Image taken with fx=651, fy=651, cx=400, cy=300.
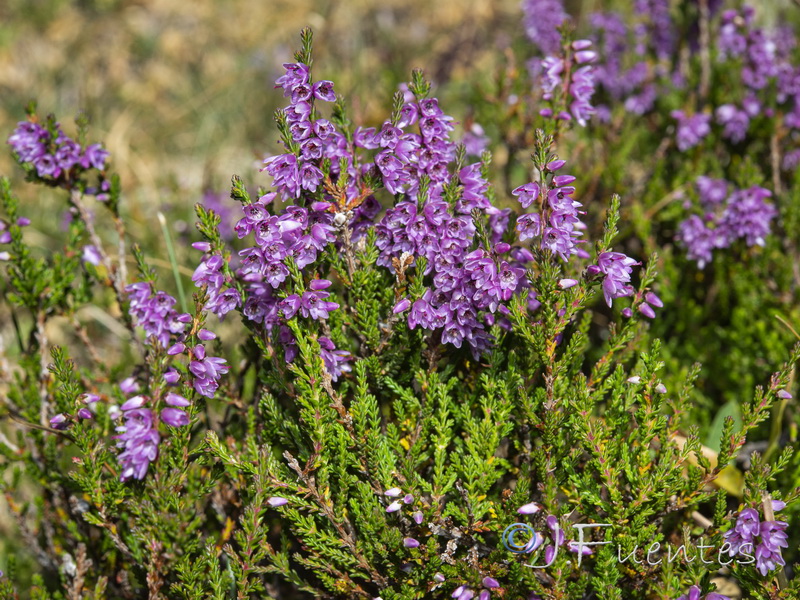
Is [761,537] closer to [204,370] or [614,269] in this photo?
[614,269]

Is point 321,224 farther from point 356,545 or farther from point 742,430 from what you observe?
point 742,430

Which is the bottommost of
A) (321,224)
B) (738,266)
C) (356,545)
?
(356,545)

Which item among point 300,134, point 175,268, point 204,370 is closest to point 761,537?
point 204,370

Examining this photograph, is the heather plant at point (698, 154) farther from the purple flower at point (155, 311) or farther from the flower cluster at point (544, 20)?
the purple flower at point (155, 311)

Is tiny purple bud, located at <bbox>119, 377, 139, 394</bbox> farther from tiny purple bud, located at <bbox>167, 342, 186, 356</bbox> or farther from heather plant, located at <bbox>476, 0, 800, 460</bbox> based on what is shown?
heather plant, located at <bbox>476, 0, 800, 460</bbox>

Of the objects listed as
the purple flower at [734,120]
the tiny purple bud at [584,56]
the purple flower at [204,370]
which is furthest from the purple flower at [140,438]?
the purple flower at [734,120]

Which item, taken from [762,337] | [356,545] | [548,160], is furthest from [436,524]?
[762,337]
